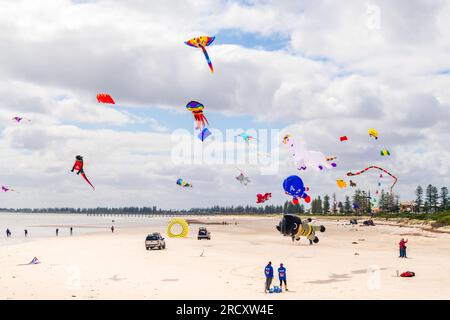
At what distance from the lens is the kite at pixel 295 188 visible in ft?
88.0

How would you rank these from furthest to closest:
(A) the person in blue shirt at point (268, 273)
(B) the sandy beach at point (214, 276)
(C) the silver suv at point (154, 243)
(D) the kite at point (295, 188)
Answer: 1. (C) the silver suv at point (154, 243)
2. (D) the kite at point (295, 188)
3. (B) the sandy beach at point (214, 276)
4. (A) the person in blue shirt at point (268, 273)

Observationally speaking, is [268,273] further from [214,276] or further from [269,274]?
[214,276]

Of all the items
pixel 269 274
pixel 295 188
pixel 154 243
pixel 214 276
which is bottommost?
pixel 214 276

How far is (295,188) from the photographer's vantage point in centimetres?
2692

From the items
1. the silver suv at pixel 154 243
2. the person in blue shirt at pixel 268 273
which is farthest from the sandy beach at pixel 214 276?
the silver suv at pixel 154 243

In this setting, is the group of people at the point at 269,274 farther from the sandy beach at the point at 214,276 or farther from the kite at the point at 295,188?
the kite at the point at 295,188

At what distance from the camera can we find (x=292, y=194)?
2695cm

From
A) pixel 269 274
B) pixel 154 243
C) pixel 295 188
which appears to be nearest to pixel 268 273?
pixel 269 274

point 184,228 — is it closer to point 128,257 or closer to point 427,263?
point 128,257

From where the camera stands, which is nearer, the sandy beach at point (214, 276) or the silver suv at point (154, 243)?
the sandy beach at point (214, 276)

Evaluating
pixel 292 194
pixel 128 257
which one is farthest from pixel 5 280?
pixel 292 194

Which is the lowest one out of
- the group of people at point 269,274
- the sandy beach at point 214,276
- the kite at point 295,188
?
the sandy beach at point 214,276

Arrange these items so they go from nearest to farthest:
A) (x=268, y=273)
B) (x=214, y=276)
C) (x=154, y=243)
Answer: (x=268, y=273) < (x=214, y=276) < (x=154, y=243)
